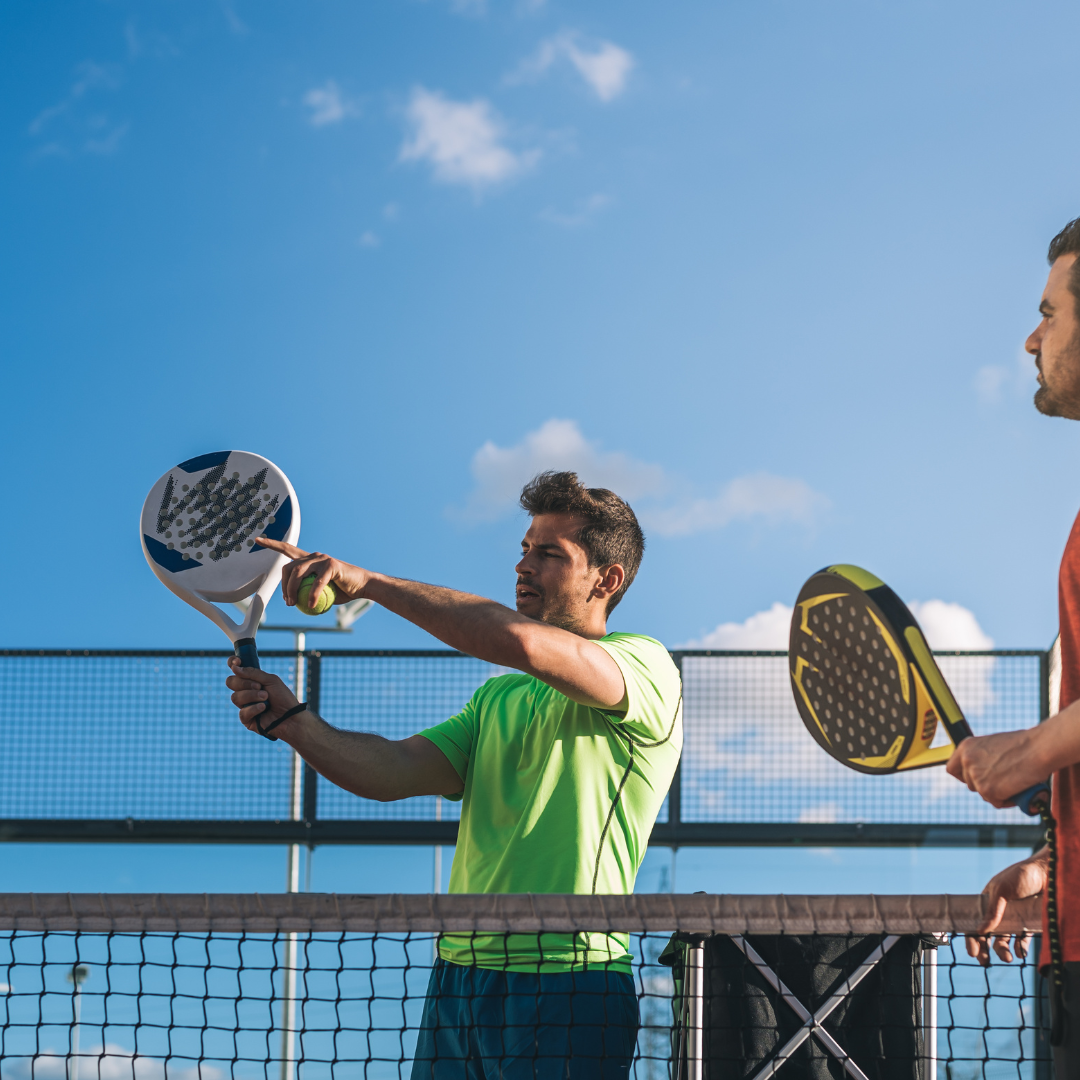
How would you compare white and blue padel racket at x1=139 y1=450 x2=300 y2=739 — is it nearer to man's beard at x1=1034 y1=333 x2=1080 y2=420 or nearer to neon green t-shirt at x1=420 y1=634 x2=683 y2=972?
neon green t-shirt at x1=420 y1=634 x2=683 y2=972

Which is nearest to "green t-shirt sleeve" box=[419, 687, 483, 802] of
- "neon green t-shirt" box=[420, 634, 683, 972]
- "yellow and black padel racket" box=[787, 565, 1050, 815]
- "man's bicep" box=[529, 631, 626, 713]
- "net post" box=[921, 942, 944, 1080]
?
"neon green t-shirt" box=[420, 634, 683, 972]

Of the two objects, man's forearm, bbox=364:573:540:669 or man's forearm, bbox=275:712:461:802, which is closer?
man's forearm, bbox=364:573:540:669

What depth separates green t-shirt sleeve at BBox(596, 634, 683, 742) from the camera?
8.10 ft

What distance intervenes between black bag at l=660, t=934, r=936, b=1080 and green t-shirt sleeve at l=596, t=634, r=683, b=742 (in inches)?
28.2

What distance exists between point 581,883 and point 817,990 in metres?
0.99

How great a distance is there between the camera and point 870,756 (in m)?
1.74

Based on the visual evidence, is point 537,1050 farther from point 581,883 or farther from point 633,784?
point 633,784

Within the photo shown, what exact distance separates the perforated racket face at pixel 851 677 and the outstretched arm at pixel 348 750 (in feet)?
3.53

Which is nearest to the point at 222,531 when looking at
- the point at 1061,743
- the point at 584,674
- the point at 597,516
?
the point at 597,516

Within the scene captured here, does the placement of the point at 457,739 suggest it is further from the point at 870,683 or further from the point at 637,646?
the point at 870,683

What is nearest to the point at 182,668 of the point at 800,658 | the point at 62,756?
the point at 62,756

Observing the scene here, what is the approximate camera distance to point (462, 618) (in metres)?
2.20

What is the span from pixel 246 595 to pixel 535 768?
802 mm

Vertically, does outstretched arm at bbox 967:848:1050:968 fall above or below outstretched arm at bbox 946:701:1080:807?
below
